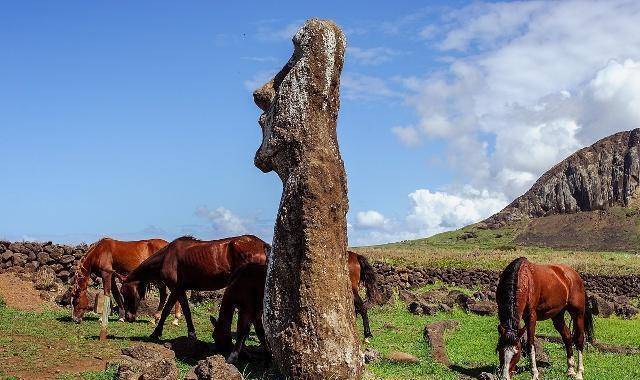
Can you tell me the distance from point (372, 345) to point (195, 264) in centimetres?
542

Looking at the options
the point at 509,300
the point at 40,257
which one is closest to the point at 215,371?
the point at 509,300

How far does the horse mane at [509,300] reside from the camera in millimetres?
13039

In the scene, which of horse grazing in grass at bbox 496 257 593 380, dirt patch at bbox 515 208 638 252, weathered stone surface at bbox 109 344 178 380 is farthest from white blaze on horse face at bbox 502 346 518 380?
dirt patch at bbox 515 208 638 252

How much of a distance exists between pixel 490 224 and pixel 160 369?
13951 cm

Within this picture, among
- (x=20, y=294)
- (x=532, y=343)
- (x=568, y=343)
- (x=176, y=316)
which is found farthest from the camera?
(x=20, y=294)

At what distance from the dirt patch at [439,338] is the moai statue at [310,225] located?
7.38 m

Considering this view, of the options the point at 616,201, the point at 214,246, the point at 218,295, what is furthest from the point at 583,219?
the point at 214,246

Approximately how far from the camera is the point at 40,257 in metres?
26.3

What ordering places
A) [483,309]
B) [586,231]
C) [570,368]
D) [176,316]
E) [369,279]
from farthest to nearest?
[586,231] < [483,309] < [369,279] < [176,316] < [570,368]

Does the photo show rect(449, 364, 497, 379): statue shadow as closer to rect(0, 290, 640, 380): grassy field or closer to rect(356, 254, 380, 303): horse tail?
rect(0, 290, 640, 380): grassy field

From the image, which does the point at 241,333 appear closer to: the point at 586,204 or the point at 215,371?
the point at 215,371

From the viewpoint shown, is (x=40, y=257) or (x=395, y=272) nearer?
(x=40, y=257)

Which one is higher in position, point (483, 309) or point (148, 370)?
point (148, 370)

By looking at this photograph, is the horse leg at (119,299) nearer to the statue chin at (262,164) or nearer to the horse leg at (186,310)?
the horse leg at (186,310)
